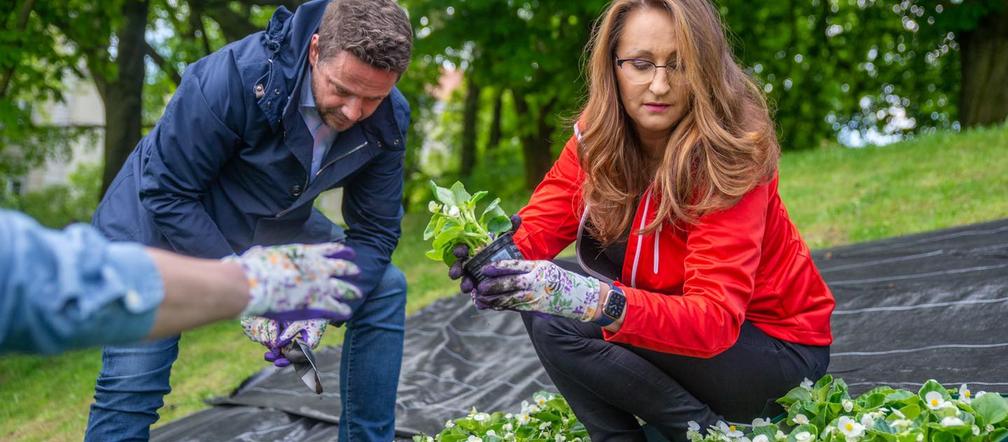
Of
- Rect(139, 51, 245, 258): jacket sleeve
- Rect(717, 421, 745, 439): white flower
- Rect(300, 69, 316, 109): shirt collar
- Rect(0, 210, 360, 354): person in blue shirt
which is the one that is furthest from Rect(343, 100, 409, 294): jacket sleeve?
Rect(0, 210, 360, 354): person in blue shirt

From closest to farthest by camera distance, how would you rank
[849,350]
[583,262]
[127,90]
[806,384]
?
[806,384] → [583,262] → [849,350] → [127,90]

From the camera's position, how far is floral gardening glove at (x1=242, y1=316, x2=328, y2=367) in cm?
270

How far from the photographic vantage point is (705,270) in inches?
83.8

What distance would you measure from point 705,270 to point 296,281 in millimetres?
987

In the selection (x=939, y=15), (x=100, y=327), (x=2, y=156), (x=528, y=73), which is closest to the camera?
(x=100, y=327)

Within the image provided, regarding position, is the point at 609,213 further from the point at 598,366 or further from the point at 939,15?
the point at 939,15

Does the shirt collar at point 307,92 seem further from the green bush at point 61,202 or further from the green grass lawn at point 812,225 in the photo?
the green bush at point 61,202

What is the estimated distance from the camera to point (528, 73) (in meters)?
8.57

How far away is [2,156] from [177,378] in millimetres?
9268

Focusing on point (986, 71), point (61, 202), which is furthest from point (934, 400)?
point (61, 202)

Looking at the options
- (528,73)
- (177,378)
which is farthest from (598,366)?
(528,73)

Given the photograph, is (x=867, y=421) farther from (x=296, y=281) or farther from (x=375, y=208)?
(x=375, y=208)

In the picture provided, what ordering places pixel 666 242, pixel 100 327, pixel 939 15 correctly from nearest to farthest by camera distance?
pixel 100 327, pixel 666 242, pixel 939 15

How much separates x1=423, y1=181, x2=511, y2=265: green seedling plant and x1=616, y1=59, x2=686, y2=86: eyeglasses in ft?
1.51
